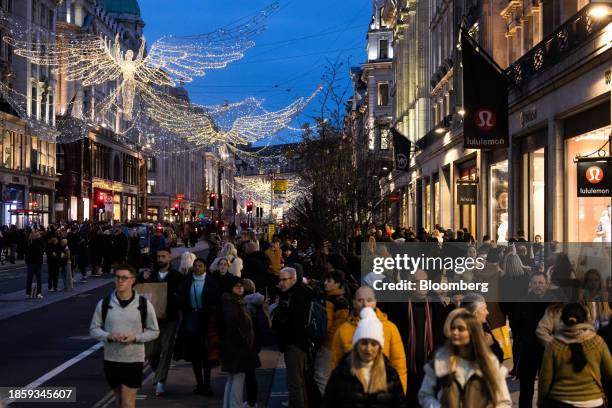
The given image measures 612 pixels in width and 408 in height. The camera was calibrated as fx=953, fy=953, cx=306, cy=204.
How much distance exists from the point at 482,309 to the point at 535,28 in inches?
764

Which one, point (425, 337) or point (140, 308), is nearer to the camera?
point (140, 308)

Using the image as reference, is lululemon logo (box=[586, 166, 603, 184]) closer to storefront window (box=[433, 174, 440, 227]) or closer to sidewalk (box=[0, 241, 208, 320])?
sidewalk (box=[0, 241, 208, 320])

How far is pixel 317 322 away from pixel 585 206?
531 inches

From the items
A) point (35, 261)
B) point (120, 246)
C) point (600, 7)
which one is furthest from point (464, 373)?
point (120, 246)

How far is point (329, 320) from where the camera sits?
30.8 ft

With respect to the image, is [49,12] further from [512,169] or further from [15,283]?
[512,169]

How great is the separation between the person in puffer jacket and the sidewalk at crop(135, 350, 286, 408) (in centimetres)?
207

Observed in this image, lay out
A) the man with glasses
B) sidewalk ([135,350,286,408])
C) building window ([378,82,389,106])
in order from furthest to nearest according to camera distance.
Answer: building window ([378,82,389,106])
sidewalk ([135,350,286,408])
the man with glasses

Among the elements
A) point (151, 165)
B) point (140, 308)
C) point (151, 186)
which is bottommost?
point (140, 308)

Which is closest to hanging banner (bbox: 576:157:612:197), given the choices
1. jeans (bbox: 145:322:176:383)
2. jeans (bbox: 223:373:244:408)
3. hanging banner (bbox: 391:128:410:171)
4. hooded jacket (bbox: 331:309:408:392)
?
jeans (bbox: 145:322:176:383)

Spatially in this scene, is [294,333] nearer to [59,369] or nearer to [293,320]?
[293,320]

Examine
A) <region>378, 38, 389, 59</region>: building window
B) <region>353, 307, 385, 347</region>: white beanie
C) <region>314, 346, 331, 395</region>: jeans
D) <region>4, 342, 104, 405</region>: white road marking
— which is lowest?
<region>4, 342, 104, 405</region>: white road marking

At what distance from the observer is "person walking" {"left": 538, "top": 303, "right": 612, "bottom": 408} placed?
6.97 meters

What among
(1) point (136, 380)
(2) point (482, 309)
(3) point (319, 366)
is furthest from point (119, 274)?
(2) point (482, 309)
